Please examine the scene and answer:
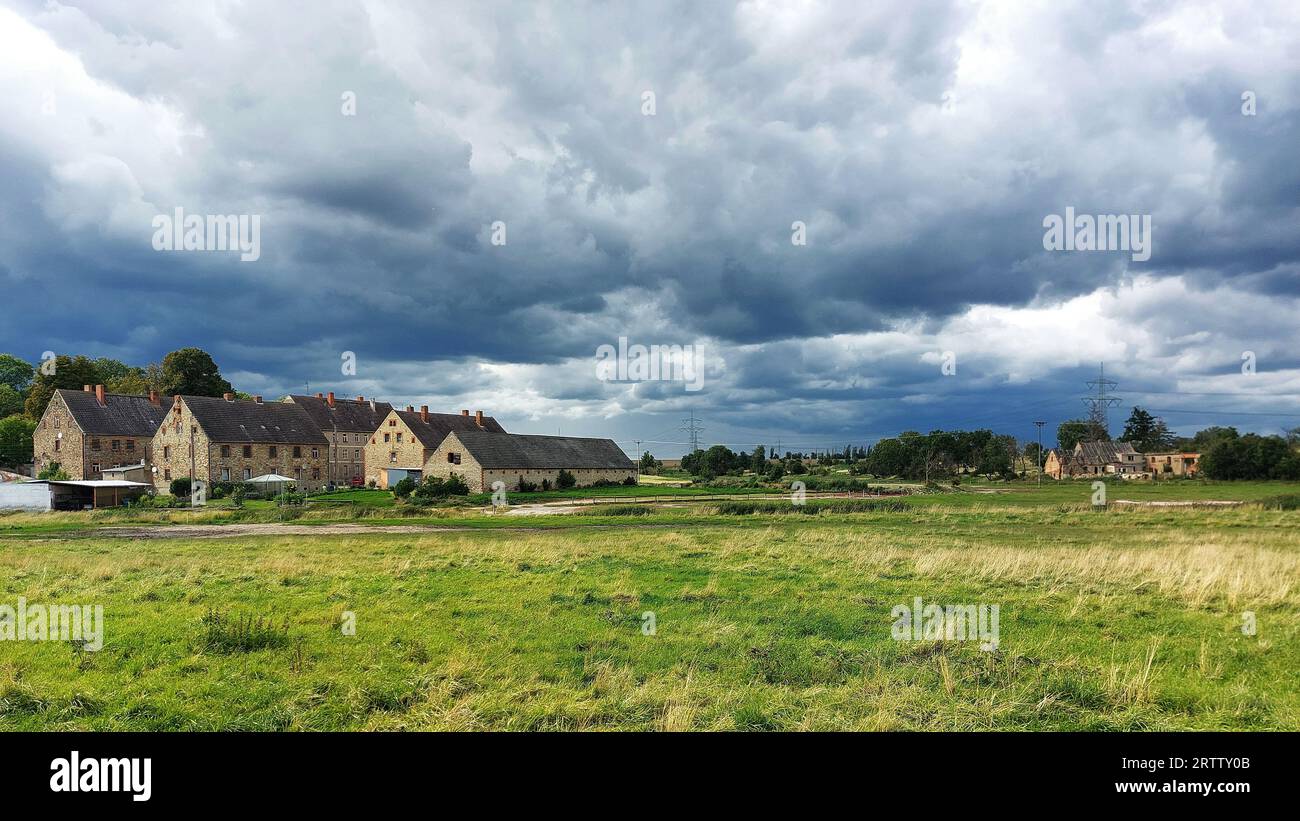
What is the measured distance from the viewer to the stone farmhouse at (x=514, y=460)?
77312mm

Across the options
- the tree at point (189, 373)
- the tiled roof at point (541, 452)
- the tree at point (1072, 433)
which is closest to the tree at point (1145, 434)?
the tree at point (1072, 433)

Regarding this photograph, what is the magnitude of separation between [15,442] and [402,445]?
1677 inches

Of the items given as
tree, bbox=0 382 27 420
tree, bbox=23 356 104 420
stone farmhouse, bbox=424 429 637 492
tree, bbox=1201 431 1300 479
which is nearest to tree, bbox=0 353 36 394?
tree, bbox=0 382 27 420

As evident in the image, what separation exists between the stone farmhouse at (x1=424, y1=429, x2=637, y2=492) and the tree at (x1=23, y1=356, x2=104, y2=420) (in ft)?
153

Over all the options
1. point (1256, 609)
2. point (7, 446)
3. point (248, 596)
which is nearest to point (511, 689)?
point (248, 596)

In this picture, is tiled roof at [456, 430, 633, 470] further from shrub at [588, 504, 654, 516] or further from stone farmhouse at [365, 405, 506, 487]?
shrub at [588, 504, 654, 516]

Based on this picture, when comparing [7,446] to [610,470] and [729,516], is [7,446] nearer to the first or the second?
[610,470]

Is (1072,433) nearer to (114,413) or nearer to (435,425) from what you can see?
(435,425)

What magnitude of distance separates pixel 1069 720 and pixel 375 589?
14.7 metres

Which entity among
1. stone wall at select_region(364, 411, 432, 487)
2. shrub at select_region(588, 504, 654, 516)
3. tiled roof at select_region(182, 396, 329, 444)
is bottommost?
shrub at select_region(588, 504, 654, 516)

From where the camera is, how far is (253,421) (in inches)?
3132

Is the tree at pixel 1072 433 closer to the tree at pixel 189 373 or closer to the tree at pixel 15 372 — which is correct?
the tree at pixel 189 373

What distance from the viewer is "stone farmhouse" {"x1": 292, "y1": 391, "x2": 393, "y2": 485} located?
91875mm

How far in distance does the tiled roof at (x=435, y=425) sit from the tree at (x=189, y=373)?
22.9 metres
